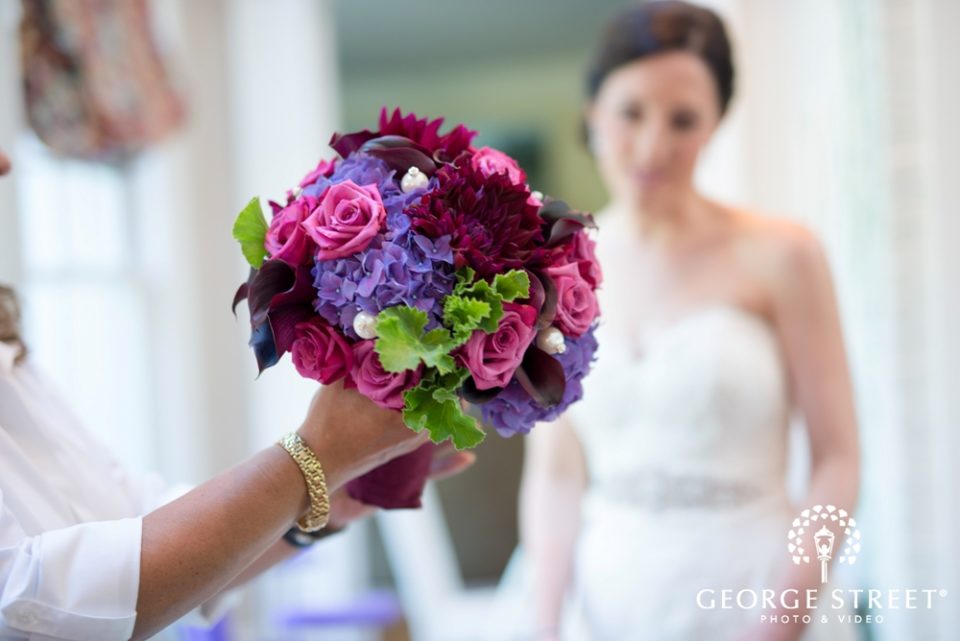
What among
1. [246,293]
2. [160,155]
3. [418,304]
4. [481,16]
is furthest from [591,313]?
[481,16]

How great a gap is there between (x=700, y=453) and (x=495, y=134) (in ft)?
17.0

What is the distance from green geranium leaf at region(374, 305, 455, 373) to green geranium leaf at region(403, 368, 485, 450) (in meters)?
0.02

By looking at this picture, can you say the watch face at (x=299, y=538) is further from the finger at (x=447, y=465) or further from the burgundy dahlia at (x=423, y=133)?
→ the burgundy dahlia at (x=423, y=133)

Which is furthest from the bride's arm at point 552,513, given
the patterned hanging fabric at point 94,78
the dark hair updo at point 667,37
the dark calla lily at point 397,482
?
the patterned hanging fabric at point 94,78

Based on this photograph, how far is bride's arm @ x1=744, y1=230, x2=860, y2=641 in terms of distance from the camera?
141cm

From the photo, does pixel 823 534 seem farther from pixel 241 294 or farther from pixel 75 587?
pixel 75 587

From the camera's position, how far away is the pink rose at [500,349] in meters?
0.86

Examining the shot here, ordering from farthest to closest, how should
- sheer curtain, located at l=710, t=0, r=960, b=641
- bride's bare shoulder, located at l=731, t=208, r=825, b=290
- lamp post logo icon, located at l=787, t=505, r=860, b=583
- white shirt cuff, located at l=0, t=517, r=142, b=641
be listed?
sheer curtain, located at l=710, t=0, r=960, b=641, bride's bare shoulder, located at l=731, t=208, r=825, b=290, lamp post logo icon, located at l=787, t=505, r=860, b=583, white shirt cuff, located at l=0, t=517, r=142, b=641

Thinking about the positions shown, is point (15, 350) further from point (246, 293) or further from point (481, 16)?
point (481, 16)

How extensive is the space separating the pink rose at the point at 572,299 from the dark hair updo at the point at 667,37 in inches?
30.5

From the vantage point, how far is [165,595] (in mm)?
811

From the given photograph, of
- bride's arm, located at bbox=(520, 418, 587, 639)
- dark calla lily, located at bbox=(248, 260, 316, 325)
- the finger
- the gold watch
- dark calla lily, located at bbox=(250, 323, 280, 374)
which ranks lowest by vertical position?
bride's arm, located at bbox=(520, 418, 587, 639)

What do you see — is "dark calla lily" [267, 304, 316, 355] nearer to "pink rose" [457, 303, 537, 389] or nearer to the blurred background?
"pink rose" [457, 303, 537, 389]

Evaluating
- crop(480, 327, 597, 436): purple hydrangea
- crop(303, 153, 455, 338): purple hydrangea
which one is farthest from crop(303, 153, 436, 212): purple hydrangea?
crop(480, 327, 597, 436): purple hydrangea
